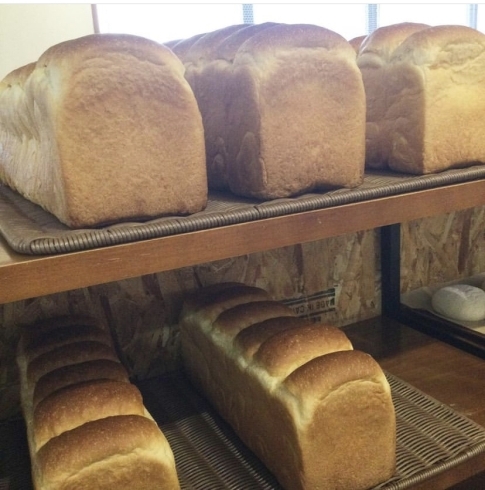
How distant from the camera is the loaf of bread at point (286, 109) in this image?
0.87m

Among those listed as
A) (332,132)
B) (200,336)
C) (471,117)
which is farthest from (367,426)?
(471,117)

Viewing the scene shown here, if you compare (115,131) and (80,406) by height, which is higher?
(115,131)

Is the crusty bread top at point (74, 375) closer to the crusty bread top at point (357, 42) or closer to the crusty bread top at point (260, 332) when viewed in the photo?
the crusty bread top at point (260, 332)

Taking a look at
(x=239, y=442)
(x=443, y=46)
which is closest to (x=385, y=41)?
(x=443, y=46)

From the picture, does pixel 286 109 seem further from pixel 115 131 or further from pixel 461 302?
pixel 461 302

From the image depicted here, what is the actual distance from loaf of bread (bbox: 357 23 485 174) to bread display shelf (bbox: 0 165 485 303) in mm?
65

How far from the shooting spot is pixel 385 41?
3.67ft

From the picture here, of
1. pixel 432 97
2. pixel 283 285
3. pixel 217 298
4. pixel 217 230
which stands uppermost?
pixel 432 97

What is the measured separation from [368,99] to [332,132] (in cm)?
30

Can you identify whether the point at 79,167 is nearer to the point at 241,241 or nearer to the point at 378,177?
the point at 241,241

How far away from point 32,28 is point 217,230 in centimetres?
81

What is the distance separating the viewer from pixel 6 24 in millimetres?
1226

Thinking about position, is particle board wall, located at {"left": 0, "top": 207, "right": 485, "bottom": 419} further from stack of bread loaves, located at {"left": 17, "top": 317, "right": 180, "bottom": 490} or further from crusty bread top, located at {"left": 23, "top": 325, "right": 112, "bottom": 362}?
stack of bread loaves, located at {"left": 17, "top": 317, "right": 180, "bottom": 490}

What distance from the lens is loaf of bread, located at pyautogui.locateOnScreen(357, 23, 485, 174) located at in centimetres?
103
